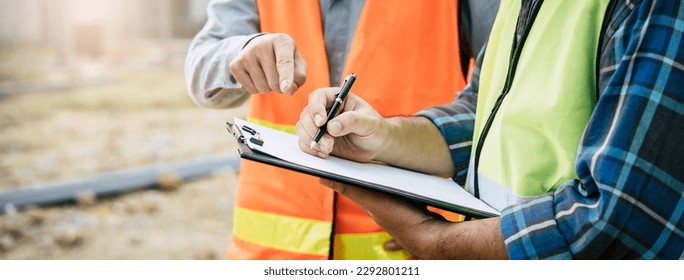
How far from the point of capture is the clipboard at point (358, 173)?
31.3 inches

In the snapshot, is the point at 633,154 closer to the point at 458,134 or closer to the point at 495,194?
the point at 495,194

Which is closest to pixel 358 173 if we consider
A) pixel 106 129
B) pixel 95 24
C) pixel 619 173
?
pixel 619 173

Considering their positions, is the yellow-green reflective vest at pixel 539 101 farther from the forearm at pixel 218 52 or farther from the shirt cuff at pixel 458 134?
the forearm at pixel 218 52

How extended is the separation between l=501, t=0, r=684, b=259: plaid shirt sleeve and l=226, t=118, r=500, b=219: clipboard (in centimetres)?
13

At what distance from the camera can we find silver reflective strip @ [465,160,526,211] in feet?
2.73

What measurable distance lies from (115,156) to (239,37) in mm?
2425

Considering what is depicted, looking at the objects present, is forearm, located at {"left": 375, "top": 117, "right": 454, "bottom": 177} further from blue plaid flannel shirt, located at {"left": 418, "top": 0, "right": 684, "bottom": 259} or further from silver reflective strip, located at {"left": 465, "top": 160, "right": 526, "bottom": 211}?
blue plaid flannel shirt, located at {"left": 418, "top": 0, "right": 684, "bottom": 259}

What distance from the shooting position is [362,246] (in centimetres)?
118

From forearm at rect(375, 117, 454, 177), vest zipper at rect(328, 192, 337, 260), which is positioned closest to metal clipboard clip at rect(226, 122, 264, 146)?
forearm at rect(375, 117, 454, 177)

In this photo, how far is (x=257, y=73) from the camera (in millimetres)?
1072

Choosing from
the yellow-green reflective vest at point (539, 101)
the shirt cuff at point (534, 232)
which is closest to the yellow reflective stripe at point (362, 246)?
the yellow-green reflective vest at point (539, 101)

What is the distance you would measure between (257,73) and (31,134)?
9.42 ft
